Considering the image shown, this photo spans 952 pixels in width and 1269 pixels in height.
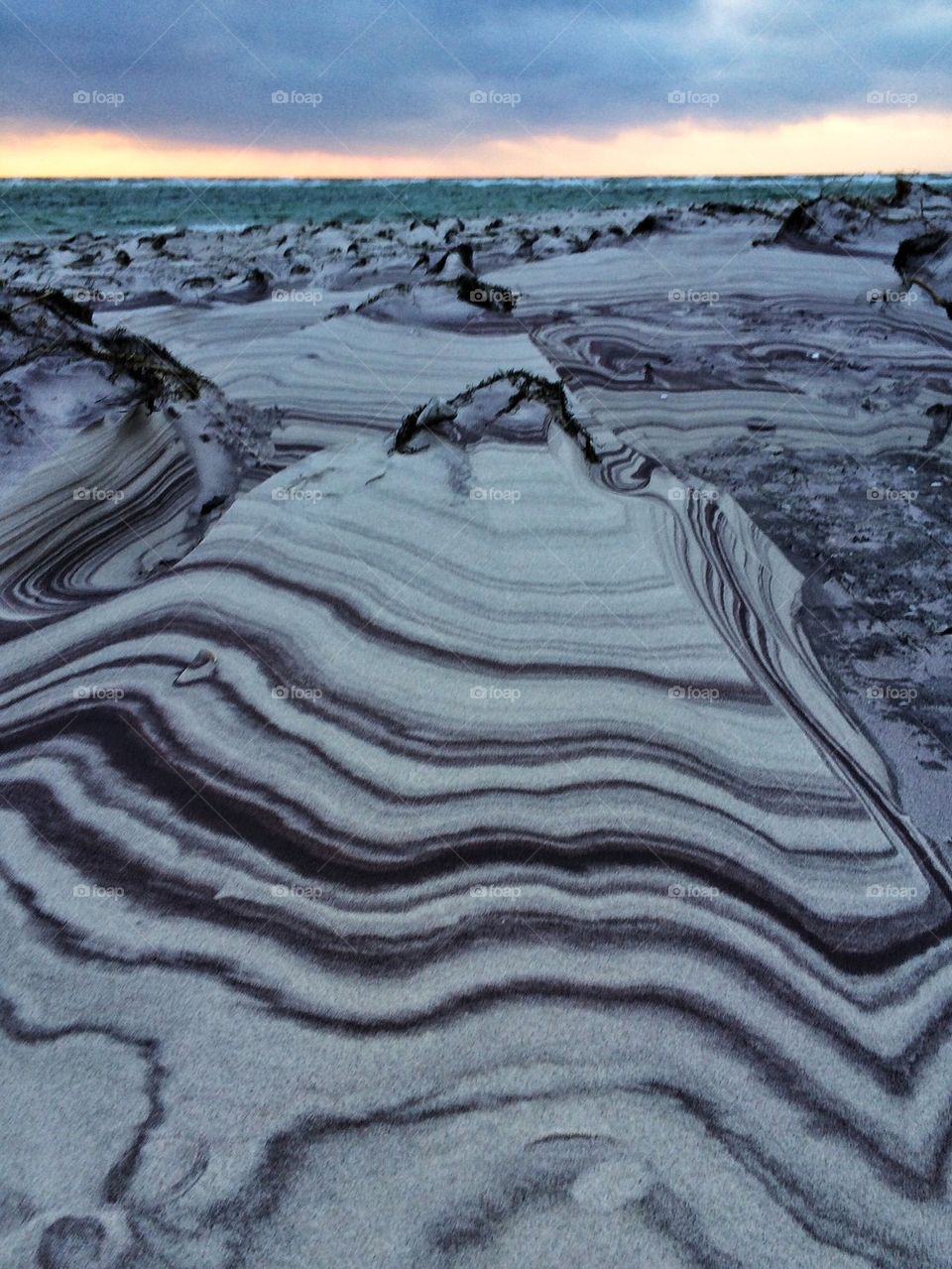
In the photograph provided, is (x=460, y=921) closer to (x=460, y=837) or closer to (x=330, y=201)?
(x=460, y=837)

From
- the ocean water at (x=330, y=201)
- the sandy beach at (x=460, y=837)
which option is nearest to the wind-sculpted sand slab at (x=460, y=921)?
the sandy beach at (x=460, y=837)

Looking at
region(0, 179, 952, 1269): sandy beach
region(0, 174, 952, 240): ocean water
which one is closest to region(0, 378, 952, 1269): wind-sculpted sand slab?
region(0, 179, 952, 1269): sandy beach

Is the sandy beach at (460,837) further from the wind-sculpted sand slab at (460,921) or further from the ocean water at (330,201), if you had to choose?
the ocean water at (330,201)

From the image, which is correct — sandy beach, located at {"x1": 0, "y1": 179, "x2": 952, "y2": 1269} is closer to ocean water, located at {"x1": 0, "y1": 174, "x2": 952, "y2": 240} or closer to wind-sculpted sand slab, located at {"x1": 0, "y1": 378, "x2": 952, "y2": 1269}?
wind-sculpted sand slab, located at {"x1": 0, "y1": 378, "x2": 952, "y2": 1269}

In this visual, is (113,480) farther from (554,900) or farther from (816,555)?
(816,555)

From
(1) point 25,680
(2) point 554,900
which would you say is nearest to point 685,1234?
(2) point 554,900

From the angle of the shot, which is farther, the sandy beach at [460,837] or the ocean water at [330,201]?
the ocean water at [330,201]

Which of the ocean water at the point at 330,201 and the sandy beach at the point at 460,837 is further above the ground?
the ocean water at the point at 330,201
